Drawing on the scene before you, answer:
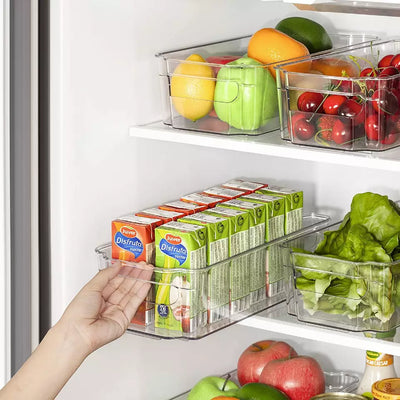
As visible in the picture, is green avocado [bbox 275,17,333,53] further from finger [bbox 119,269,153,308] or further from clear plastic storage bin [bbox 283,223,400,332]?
finger [bbox 119,269,153,308]

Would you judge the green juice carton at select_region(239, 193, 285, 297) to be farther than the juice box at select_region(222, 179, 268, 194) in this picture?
No

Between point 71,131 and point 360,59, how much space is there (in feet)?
1.80

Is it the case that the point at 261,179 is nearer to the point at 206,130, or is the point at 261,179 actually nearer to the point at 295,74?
the point at 206,130

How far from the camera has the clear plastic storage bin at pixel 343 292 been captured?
1.46m

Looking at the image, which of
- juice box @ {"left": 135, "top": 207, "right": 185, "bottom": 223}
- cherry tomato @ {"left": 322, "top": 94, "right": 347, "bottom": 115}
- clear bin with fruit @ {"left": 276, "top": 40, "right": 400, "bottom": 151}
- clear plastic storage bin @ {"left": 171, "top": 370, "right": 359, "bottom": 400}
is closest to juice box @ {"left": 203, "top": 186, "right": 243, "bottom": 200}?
juice box @ {"left": 135, "top": 207, "right": 185, "bottom": 223}

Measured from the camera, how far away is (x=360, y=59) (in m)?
1.61

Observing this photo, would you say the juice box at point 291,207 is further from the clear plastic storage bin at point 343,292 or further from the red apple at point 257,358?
the red apple at point 257,358

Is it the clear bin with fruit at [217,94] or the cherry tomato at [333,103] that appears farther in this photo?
the clear bin with fruit at [217,94]

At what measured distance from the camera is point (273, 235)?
5.39ft

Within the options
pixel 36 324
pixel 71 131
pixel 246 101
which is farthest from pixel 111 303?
pixel 246 101

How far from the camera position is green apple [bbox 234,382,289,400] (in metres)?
1.71

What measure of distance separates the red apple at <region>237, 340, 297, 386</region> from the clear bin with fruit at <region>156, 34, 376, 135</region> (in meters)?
0.54

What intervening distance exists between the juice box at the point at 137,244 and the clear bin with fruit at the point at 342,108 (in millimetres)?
288

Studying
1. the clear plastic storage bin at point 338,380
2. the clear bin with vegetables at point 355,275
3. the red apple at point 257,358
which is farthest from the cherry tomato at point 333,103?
the clear plastic storage bin at point 338,380
